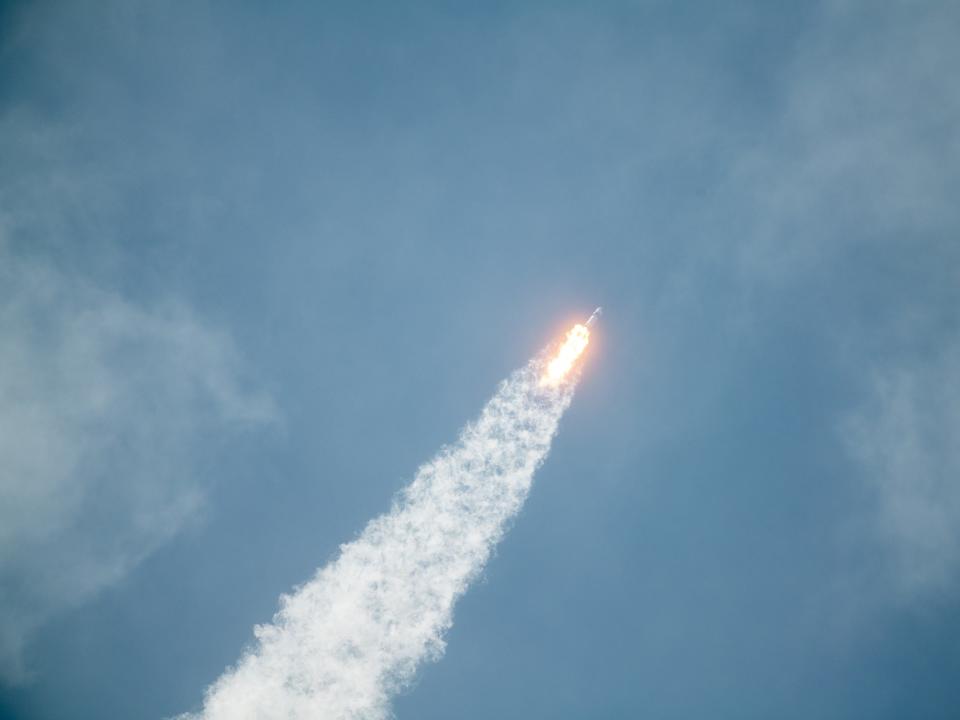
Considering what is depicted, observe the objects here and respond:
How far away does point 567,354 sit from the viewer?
18.1 m

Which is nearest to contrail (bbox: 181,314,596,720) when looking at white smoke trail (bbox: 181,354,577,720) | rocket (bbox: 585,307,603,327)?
white smoke trail (bbox: 181,354,577,720)

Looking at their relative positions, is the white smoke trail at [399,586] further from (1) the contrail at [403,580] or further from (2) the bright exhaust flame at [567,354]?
(2) the bright exhaust flame at [567,354]

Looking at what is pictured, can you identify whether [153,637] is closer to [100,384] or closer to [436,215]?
[100,384]

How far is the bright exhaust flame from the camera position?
59.0ft

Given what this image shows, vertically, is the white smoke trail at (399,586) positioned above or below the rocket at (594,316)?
below

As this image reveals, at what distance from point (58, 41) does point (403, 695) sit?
19123mm

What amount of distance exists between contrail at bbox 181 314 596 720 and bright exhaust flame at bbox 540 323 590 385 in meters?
0.03

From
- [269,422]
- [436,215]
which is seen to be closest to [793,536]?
[436,215]

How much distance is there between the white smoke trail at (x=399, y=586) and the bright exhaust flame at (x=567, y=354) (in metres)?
0.21

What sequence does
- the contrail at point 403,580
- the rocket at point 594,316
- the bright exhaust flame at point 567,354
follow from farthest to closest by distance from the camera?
the rocket at point 594,316 < the bright exhaust flame at point 567,354 < the contrail at point 403,580

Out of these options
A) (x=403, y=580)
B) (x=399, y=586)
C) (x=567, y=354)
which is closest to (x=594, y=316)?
(x=567, y=354)

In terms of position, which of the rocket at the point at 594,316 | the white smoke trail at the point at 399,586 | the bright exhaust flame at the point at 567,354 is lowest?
the white smoke trail at the point at 399,586

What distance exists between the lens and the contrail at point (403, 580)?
17250mm

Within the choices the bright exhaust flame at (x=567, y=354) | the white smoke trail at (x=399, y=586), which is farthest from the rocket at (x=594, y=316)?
the white smoke trail at (x=399, y=586)
